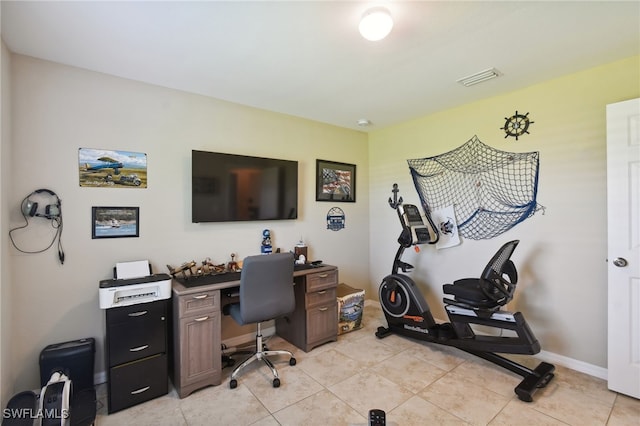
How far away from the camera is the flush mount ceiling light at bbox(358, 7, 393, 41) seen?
1690mm

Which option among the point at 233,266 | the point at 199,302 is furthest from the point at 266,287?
the point at 233,266

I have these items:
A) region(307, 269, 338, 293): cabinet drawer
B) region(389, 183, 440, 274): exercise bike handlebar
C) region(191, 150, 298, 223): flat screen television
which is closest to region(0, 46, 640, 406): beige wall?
region(191, 150, 298, 223): flat screen television

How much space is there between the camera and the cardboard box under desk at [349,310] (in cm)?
334

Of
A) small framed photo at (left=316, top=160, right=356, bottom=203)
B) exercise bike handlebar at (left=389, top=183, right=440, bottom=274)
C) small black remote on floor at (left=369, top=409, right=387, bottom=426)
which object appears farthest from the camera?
small framed photo at (left=316, top=160, right=356, bottom=203)

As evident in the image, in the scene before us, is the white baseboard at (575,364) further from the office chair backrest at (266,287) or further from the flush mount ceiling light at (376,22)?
the flush mount ceiling light at (376,22)

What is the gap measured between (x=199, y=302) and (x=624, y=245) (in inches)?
129

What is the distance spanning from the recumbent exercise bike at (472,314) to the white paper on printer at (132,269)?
234 cm

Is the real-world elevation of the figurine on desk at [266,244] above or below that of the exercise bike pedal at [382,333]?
above

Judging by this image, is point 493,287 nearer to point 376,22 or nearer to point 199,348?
point 376,22

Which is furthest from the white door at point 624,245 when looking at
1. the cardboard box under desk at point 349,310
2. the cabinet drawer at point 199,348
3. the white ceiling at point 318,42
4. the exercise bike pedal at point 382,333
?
the cabinet drawer at point 199,348

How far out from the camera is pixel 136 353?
2.17 metres

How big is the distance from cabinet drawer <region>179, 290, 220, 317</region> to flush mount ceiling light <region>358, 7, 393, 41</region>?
7.11ft

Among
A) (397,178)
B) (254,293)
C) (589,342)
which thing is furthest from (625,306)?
A: (254,293)

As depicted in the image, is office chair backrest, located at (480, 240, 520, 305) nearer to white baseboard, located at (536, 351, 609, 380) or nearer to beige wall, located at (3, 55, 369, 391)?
white baseboard, located at (536, 351, 609, 380)
